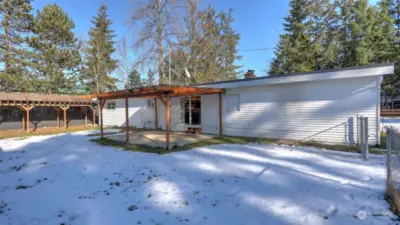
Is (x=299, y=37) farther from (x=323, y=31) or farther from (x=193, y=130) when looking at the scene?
(x=193, y=130)

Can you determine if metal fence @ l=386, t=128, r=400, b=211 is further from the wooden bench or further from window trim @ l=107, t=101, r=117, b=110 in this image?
window trim @ l=107, t=101, r=117, b=110

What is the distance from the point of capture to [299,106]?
26.0 ft

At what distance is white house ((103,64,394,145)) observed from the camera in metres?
6.72

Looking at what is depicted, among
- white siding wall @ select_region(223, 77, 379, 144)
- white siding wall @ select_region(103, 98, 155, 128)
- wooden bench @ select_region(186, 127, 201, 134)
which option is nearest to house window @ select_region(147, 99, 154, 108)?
white siding wall @ select_region(103, 98, 155, 128)

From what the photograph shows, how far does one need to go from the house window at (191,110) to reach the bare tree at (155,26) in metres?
7.50

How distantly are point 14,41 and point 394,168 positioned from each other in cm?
2527

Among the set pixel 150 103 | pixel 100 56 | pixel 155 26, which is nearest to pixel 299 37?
pixel 155 26

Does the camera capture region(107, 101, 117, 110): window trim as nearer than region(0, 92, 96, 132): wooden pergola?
No

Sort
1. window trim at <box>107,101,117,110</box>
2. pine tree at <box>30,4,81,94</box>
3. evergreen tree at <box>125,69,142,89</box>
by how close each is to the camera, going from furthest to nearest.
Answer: evergreen tree at <box>125,69,142,89</box> → pine tree at <box>30,4,81,94</box> → window trim at <box>107,101,117,110</box>

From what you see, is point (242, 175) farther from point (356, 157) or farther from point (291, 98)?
point (291, 98)

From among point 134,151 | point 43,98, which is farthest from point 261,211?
point 43,98

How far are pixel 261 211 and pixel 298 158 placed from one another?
3166 millimetres

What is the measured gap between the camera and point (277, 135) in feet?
27.9

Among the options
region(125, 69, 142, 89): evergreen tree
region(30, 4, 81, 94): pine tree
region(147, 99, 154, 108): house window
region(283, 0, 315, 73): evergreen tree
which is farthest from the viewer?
region(125, 69, 142, 89): evergreen tree
